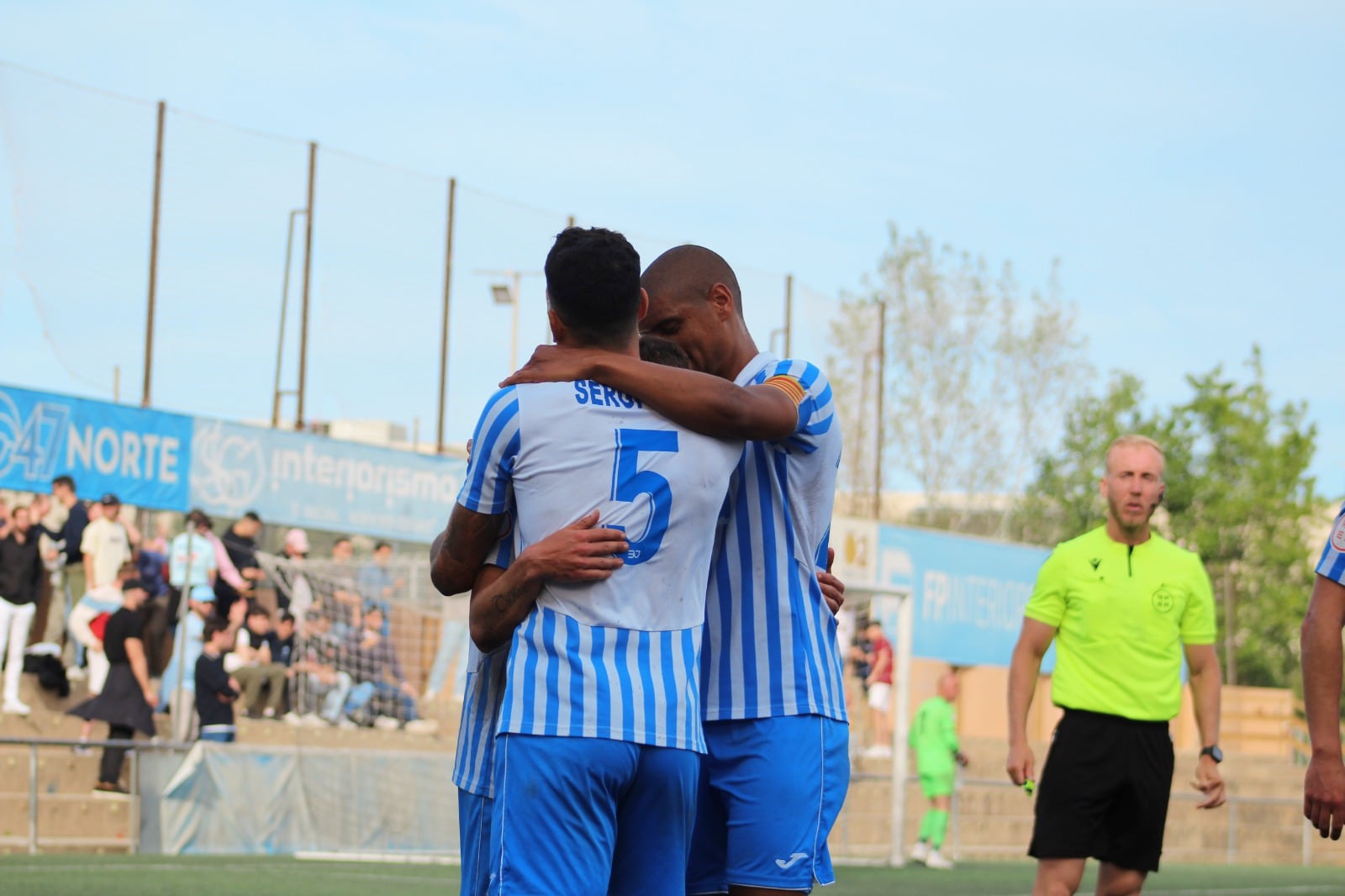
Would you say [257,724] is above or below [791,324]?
below

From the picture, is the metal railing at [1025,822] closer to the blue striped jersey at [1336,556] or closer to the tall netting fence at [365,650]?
the tall netting fence at [365,650]

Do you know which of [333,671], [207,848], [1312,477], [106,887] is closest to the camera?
[106,887]

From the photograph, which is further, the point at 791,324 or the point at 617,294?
the point at 791,324

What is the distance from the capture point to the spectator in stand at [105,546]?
16.4 meters

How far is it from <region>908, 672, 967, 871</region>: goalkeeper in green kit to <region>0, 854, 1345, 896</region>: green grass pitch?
1.61 ft

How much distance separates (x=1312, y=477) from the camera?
41.0m

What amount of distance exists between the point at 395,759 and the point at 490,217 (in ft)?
33.4

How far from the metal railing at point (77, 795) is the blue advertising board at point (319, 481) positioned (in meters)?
3.51

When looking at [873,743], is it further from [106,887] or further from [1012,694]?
[1012,694]

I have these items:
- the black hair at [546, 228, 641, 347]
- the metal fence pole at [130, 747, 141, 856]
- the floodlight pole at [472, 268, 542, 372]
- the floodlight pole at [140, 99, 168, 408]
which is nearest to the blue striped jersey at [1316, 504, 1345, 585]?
the black hair at [546, 228, 641, 347]

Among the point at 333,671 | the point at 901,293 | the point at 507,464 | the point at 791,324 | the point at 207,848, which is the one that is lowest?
the point at 207,848

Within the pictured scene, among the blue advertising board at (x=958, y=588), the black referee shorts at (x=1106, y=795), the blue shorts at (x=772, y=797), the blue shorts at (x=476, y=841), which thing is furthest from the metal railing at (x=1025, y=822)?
the blue shorts at (x=476, y=841)

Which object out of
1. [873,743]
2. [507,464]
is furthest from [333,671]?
[507,464]

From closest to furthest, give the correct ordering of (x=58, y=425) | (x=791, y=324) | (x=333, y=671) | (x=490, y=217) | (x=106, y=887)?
(x=106, y=887) → (x=58, y=425) → (x=333, y=671) → (x=490, y=217) → (x=791, y=324)
